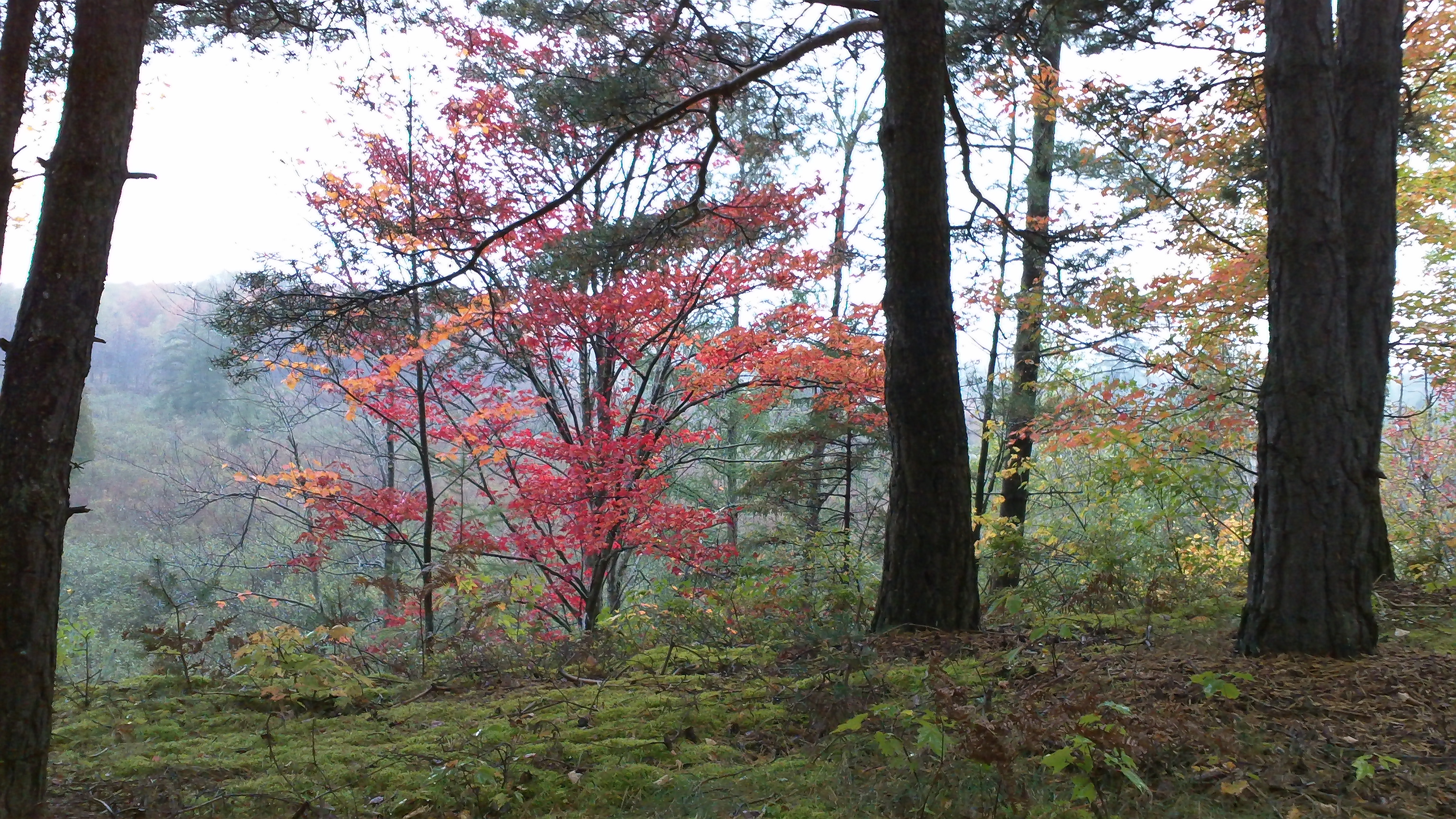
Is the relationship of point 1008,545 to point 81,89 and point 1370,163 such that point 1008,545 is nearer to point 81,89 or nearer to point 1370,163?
point 1370,163

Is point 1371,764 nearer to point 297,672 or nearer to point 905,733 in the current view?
point 905,733

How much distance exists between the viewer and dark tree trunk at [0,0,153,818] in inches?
84.5

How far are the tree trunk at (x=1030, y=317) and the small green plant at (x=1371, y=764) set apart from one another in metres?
5.24

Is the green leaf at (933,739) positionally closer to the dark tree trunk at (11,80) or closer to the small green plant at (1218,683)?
the small green plant at (1218,683)

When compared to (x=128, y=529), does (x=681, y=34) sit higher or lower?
higher

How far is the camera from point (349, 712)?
136 inches

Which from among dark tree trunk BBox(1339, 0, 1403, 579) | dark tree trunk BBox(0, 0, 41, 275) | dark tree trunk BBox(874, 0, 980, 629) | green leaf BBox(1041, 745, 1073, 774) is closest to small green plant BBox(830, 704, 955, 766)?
green leaf BBox(1041, 745, 1073, 774)

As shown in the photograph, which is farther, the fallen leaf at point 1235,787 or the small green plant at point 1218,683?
the small green plant at point 1218,683

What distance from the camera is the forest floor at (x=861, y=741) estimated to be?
1910mm

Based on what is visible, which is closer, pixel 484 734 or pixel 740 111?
pixel 484 734

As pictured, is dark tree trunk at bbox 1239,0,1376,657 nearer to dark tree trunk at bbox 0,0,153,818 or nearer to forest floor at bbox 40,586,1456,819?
forest floor at bbox 40,586,1456,819

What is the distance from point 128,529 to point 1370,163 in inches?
1267

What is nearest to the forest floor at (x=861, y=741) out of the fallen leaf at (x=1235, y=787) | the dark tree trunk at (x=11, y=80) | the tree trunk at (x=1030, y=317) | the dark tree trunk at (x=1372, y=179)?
the fallen leaf at (x=1235, y=787)

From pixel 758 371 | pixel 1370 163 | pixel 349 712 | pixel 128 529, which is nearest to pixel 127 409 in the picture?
pixel 128 529
